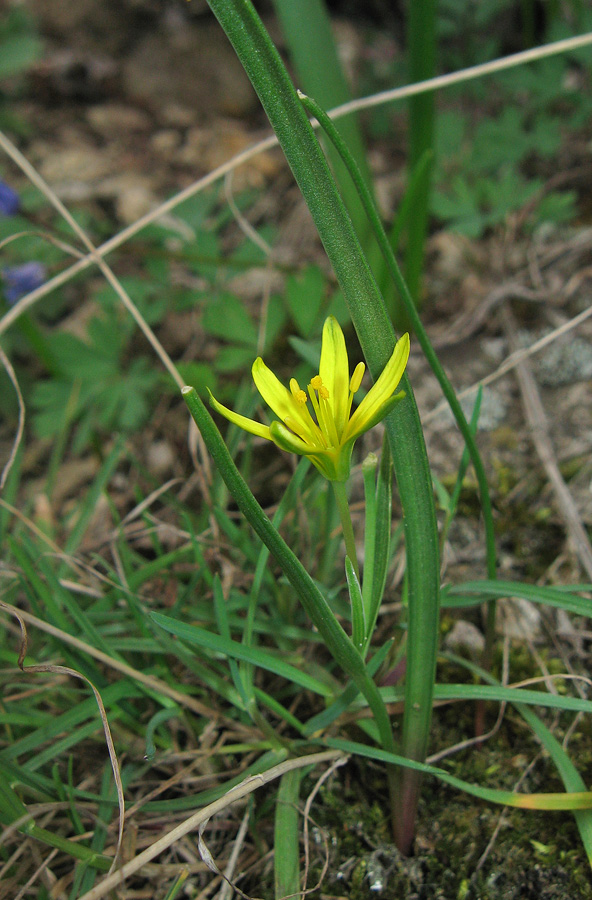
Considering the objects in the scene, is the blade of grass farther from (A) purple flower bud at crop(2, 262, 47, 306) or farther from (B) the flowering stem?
(A) purple flower bud at crop(2, 262, 47, 306)

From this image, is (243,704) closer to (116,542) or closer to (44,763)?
(44,763)

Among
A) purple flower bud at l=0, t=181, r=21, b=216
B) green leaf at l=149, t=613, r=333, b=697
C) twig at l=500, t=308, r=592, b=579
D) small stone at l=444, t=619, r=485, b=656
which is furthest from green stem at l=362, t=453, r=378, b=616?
purple flower bud at l=0, t=181, r=21, b=216

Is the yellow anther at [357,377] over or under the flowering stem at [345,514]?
over

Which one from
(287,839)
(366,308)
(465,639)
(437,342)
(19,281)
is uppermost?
(19,281)

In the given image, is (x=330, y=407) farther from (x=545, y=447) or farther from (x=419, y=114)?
(x=419, y=114)

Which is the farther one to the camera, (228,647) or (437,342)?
(437,342)

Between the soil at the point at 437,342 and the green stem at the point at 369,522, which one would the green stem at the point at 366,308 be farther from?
the soil at the point at 437,342

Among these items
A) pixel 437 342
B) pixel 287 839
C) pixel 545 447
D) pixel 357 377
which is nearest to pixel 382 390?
pixel 357 377

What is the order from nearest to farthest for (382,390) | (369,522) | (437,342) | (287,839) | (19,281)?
(382,390)
(369,522)
(287,839)
(437,342)
(19,281)

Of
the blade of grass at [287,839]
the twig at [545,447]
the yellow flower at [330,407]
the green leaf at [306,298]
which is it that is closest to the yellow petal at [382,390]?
the yellow flower at [330,407]
